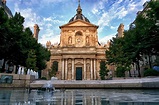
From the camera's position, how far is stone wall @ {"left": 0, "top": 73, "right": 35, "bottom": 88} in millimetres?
12586

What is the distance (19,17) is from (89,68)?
2338cm

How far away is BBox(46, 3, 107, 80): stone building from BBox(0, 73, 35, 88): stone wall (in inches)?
1072

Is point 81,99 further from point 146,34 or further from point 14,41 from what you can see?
point 14,41

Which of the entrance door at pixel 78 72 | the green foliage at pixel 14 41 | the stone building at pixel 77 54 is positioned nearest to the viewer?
the green foliage at pixel 14 41

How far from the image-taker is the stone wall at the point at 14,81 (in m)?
12.6

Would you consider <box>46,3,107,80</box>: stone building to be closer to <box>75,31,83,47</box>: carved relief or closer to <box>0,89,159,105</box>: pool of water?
<box>75,31,83,47</box>: carved relief

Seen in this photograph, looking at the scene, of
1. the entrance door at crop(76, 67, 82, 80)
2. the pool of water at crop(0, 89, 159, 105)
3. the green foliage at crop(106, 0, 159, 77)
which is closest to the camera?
the pool of water at crop(0, 89, 159, 105)

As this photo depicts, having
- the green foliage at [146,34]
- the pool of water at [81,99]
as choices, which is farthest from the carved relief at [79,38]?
→ the pool of water at [81,99]

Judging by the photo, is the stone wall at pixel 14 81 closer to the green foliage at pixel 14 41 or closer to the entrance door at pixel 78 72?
the green foliage at pixel 14 41

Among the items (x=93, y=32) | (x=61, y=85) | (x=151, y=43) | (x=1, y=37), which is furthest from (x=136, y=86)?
(x=93, y=32)

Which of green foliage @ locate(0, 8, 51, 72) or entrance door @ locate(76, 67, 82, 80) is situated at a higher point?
green foliage @ locate(0, 8, 51, 72)

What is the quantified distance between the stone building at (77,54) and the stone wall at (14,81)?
27.2 m

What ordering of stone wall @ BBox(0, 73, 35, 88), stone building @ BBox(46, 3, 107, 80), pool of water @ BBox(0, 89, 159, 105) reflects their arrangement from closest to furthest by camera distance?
pool of water @ BBox(0, 89, 159, 105) → stone wall @ BBox(0, 73, 35, 88) → stone building @ BBox(46, 3, 107, 80)

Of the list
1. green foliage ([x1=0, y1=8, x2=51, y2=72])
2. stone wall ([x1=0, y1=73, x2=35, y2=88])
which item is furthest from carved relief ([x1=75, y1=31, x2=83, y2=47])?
stone wall ([x1=0, y1=73, x2=35, y2=88])
